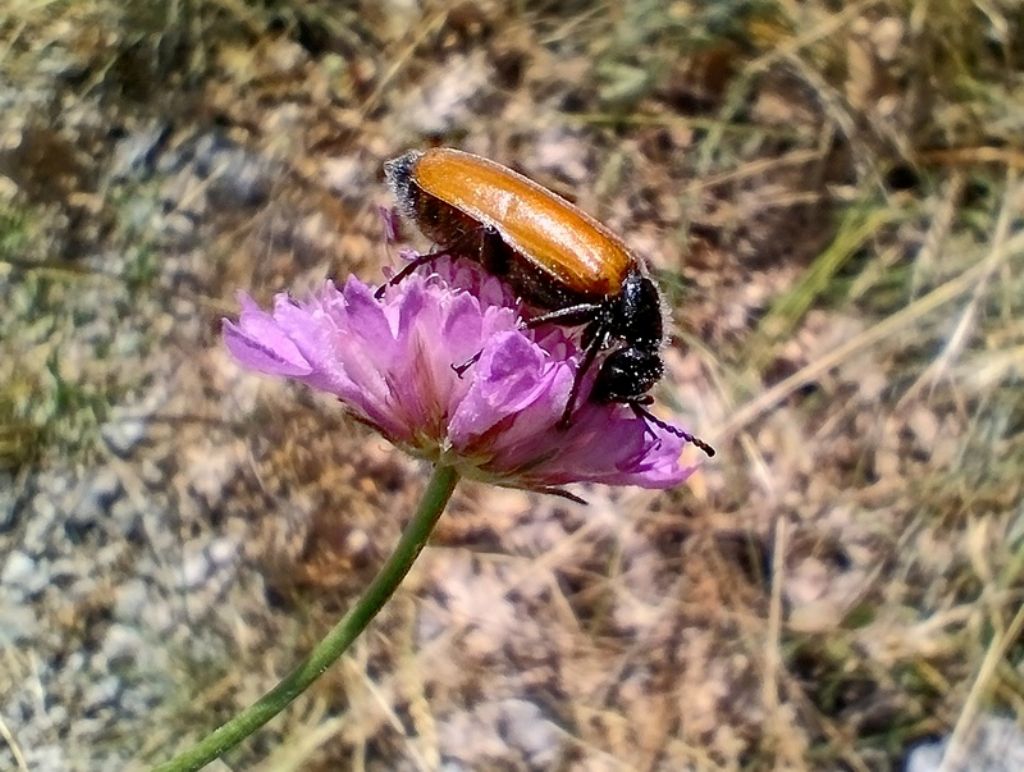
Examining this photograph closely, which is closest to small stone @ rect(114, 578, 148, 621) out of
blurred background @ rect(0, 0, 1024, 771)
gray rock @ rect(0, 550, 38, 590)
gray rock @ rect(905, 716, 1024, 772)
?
blurred background @ rect(0, 0, 1024, 771)

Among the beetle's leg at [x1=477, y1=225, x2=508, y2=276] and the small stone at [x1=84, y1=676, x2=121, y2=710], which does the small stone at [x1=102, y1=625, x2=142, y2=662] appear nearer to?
the small stone at [x1=84, y1=676, x2=121, y2=710]

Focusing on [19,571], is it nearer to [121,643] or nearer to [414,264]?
[121,643]

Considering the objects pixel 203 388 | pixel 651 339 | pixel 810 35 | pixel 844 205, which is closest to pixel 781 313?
pixel 844 205

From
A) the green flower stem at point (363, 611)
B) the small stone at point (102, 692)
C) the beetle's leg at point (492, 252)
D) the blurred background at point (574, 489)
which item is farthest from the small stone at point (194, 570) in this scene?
the beetle's leg at point (492, 252)

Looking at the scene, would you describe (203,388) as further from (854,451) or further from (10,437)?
(854,451)

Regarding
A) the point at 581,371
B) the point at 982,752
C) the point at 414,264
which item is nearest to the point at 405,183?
the point at 414,264

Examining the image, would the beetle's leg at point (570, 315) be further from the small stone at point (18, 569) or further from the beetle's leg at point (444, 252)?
the small stone at point (18, 569)
